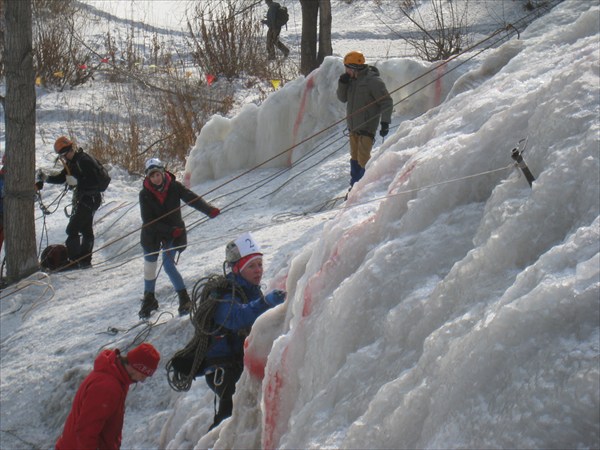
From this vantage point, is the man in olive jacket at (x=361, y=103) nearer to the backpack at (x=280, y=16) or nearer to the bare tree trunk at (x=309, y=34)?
the bare tree trunk at (x=309, y=34)

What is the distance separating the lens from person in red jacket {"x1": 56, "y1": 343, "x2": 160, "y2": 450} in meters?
4.83

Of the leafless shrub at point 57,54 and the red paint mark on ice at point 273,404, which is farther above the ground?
the leafless shrub at point 57,54

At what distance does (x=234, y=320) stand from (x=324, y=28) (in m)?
9.53

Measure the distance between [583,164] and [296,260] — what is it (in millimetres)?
2034

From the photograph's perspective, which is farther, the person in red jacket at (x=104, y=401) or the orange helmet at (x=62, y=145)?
the orange helmet at (x=62, y=145)

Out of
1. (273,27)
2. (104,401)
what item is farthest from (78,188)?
(273,27)

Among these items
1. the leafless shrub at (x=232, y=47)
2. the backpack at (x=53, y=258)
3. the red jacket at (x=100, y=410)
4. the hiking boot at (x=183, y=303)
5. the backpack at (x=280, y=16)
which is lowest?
the backpack at (x=53, y=258)

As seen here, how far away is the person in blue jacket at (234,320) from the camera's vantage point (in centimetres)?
488

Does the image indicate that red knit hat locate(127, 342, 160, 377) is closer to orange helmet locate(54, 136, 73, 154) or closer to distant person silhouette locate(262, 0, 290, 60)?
orange helmet locate(54, 136, 73, 154)

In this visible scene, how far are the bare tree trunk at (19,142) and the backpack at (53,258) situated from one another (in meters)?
0.33

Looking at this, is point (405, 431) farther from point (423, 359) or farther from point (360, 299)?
point (360, 299)

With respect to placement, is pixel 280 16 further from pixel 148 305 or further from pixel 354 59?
pixel 148 305

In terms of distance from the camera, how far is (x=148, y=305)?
7.42 m

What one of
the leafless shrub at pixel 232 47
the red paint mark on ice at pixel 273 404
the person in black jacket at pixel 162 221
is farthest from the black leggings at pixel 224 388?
the leafless shrub at pixel 232 47
